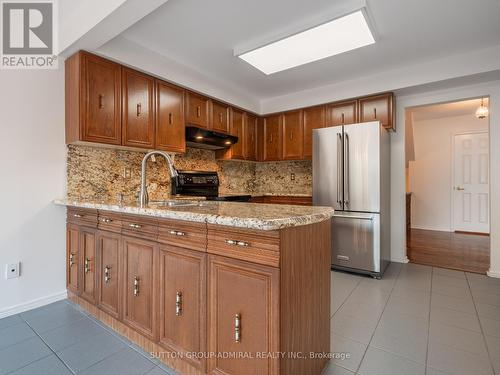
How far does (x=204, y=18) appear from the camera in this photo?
2.29 metres

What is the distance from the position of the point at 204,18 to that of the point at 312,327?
248 centimetres

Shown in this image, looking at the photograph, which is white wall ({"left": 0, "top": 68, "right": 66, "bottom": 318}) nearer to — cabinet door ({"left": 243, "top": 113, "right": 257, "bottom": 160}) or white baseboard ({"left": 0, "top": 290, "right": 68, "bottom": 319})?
white baseboard ({"left": 0, "top": 290, "right": 68, "bottom": 319})

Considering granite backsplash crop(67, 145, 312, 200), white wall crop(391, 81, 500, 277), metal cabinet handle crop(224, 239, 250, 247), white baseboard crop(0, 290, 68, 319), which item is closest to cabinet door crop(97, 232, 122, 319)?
white baseboard crop(0, 290, 68, 319)

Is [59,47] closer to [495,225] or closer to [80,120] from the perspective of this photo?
[80,120]

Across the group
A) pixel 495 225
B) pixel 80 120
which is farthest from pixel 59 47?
pixel 495 225

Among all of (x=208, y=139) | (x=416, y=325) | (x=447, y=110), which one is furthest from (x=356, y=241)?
(x=447, y=110)

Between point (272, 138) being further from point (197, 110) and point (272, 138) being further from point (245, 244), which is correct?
point (245, 244)

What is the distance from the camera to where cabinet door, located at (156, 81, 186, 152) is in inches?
117

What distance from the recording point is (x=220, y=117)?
3.81 meters

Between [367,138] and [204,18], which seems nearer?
[204,18]

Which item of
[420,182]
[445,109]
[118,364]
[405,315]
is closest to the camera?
[118,364]

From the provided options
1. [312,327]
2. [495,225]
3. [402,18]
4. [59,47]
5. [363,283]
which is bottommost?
[363,283]

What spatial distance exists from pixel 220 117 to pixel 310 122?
1362mm

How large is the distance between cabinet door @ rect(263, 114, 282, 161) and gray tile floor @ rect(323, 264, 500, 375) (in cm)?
217
